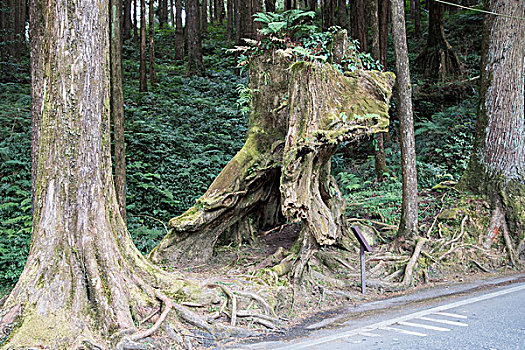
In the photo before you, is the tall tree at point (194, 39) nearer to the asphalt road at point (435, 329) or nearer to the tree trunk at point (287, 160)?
the tree trunk at point (287, 160)

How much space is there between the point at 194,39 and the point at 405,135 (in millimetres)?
17105

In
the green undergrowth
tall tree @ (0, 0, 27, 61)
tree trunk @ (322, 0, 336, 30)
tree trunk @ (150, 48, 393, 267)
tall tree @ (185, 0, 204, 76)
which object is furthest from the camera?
tall tree @ (185, 0, 204, 76)

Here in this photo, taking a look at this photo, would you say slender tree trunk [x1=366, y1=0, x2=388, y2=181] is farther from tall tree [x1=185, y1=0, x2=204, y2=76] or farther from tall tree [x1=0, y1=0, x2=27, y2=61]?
tall tree [x1=0, y1=0, x2=27, y2=61]

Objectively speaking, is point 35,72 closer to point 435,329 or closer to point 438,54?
point 435,329

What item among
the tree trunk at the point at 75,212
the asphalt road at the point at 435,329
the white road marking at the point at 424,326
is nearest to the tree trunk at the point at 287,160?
the asphalt road at the point at 435,329

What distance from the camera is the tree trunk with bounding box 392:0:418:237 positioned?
32.2 feet

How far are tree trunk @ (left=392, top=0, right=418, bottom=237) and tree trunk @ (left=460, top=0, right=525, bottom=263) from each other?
97.6 inches

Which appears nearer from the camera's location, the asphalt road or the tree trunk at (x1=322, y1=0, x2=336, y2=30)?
the asphalt road

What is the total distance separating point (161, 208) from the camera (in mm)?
13445

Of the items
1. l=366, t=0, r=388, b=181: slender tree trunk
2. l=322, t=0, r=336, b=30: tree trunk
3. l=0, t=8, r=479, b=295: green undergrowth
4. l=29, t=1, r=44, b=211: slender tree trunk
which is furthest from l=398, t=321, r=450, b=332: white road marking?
l=322, t=0, r=336, b=30: tree trunk

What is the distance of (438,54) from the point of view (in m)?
20.3

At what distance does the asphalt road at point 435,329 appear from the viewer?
17.0 feet

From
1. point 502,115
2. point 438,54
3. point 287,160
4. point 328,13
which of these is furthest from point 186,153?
point 328,13

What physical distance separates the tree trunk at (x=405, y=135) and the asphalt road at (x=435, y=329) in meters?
2.73
